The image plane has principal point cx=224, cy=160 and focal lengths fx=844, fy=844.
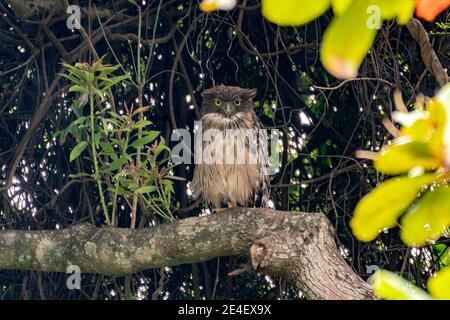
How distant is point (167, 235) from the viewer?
2.67m

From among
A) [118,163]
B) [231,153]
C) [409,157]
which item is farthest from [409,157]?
[231,153]

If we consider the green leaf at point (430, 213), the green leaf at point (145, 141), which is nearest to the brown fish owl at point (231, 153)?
the green leaf at point (145, 141)

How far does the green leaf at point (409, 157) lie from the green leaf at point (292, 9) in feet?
0.35

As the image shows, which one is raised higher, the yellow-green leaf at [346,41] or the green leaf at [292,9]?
the green leaf at [292,9]

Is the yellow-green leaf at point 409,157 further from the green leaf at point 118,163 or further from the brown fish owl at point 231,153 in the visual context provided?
the brown fish owl at point 231,153

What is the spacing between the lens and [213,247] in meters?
2.62

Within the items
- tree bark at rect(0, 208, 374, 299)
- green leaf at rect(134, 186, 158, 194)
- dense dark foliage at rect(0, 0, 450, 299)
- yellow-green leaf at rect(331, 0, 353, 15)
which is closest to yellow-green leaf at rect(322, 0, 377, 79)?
yellow-green leaf at rect(331, 0, 353, 15)

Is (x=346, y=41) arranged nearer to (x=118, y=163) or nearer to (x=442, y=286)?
(x=442, y=286)

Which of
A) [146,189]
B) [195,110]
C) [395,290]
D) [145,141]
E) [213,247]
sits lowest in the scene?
[395,290]

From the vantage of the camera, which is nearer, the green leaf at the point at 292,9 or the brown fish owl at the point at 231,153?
the green leaf at the point at 292,9

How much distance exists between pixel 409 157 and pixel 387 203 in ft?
0.13

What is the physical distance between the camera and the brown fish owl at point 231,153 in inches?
130
